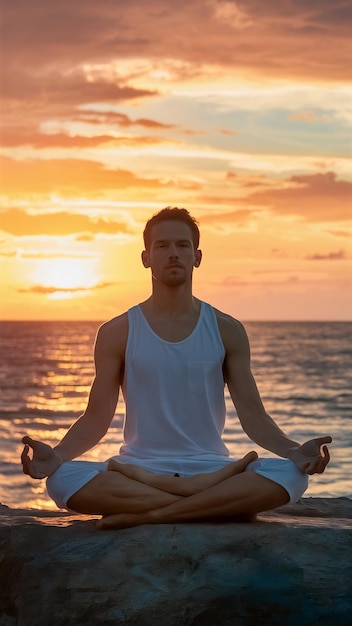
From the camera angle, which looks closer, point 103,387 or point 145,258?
point 103,387

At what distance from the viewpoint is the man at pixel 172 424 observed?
612 centimetres

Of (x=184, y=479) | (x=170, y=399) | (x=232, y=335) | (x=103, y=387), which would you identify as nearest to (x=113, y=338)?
(x=103, y=387)

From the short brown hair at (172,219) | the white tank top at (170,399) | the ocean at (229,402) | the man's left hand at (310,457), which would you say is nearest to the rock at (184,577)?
the man's left hand at (310,457)

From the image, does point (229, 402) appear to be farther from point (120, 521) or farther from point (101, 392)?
point (120, 521)

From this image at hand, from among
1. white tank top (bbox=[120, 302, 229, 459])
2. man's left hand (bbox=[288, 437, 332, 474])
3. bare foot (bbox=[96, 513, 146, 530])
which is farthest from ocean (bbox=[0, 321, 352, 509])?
man's left hand (bbox=[288, 437, 332, 474])

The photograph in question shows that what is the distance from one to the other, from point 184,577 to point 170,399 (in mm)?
1391

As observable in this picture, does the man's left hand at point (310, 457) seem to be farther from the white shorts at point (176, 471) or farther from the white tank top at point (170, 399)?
the white tank top at point (170, 399)

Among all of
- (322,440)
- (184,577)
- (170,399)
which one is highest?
(170,399)

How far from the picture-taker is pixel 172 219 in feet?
22.0

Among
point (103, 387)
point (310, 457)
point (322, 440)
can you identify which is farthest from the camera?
point (103, 387)

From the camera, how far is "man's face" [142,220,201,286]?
6648 mm

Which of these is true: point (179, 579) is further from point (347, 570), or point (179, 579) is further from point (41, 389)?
point (41, 389)

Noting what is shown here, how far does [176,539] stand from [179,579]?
25 cm

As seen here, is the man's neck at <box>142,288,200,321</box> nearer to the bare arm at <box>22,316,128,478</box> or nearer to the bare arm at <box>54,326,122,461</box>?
the bare arm at <box>22,316,128,478</box>
